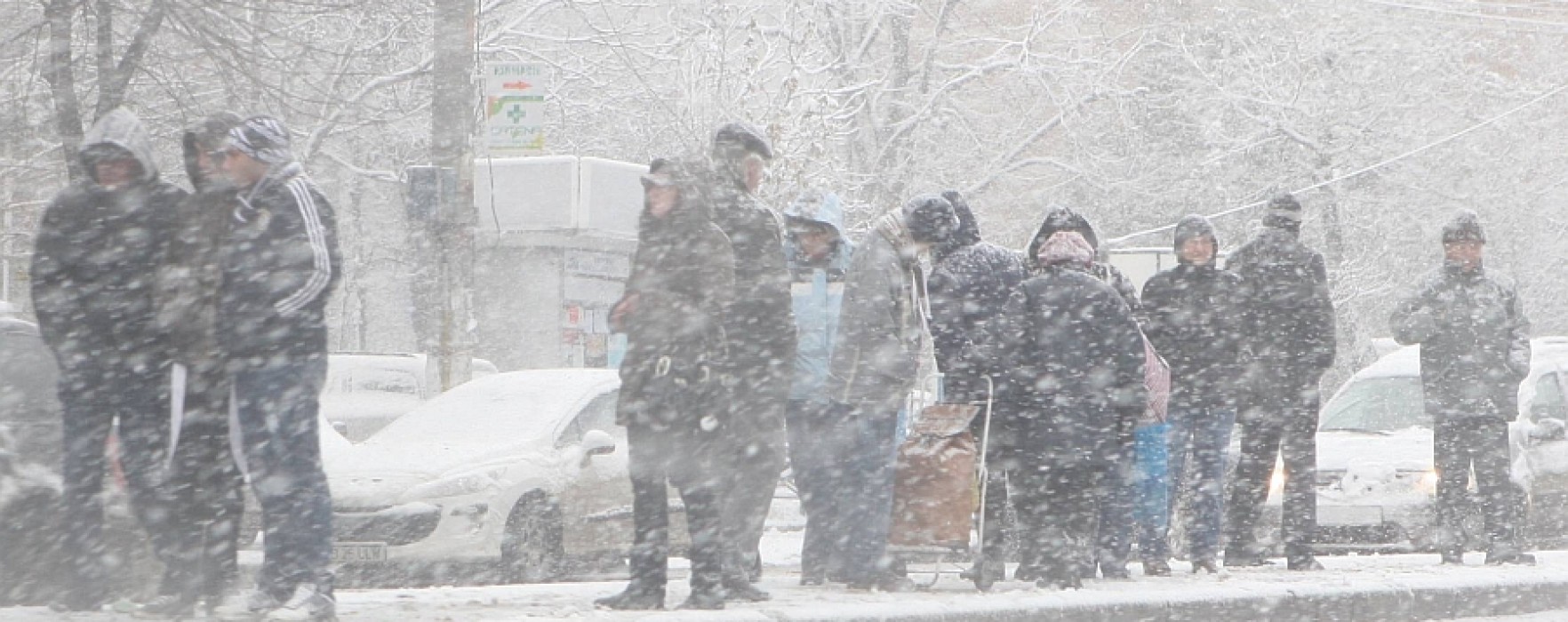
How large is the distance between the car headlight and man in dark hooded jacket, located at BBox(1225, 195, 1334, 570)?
408 cm

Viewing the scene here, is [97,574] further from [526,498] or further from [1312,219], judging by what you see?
[1312,219]

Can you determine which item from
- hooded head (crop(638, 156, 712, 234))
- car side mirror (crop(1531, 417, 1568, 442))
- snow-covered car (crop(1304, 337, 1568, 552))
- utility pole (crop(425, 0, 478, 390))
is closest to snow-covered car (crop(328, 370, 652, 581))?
utility pole (crop(425, 0, 478, 390))

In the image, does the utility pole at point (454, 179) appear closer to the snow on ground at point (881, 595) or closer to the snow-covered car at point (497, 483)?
the snow-covered car at point (497, 483)

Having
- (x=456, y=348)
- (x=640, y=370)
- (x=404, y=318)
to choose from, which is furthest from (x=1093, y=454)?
(x=404, y=318)

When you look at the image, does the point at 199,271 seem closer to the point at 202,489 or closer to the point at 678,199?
the point at 202,489

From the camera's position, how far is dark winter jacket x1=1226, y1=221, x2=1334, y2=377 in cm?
973

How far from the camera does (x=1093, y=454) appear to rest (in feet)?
27.8

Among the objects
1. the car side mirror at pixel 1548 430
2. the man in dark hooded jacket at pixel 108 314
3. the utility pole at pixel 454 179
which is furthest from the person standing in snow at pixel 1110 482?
the utility pole at pixel 454 179

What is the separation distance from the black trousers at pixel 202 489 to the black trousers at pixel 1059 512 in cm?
355

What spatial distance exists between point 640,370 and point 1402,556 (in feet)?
23.0

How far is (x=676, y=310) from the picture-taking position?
696 cm

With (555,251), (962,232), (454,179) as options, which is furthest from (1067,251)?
(555,251)

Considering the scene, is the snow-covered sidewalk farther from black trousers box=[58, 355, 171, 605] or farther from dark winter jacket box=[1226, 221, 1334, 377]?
dark winter jacket box=[1226, 221, 1334, 377]

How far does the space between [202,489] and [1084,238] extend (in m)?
4.22
